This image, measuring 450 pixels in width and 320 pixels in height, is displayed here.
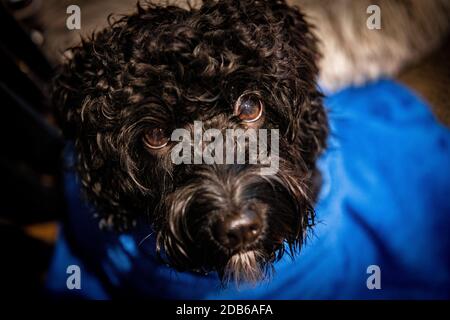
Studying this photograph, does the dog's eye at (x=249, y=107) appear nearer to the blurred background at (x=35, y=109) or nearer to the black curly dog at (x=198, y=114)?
the black curly dog at (x=198, y=114)

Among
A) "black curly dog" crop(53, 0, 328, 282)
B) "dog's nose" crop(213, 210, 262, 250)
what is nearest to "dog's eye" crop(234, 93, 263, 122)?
"black curly dog" crop(53, 0, 328, 282)

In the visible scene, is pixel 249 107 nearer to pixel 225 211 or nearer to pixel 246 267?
pixel 225 211

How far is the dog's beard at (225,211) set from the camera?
1089 millimetres

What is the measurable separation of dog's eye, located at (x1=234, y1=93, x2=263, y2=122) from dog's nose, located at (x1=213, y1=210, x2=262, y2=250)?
1.03 feet

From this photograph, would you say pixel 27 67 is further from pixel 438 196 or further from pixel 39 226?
pixel 438 196

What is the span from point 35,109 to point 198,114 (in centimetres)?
117

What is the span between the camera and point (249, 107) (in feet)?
3.86

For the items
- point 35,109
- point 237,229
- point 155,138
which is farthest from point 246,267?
point 35,109

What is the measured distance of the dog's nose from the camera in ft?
3.39

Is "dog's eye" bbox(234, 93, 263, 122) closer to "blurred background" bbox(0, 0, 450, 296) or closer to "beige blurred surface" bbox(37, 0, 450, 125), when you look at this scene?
"beige blurred surface" bbox(37, 0, 450, 125)

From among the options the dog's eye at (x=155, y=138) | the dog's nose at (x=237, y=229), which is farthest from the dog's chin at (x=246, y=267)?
the dog's eye at (x=155, y=138)
